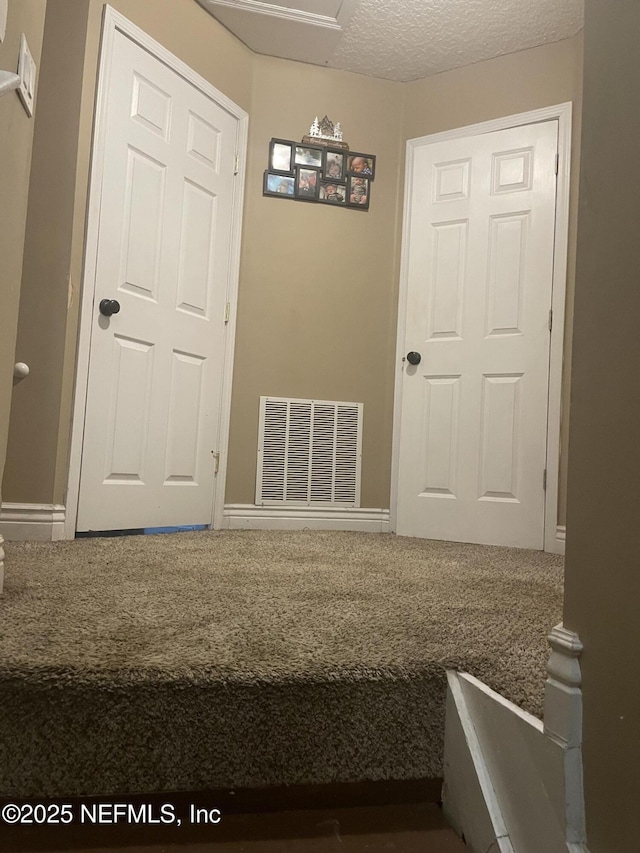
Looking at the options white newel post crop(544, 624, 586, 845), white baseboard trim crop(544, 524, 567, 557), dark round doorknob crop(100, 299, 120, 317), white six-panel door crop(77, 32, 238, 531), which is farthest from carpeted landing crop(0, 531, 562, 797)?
white baseboard trim crop(544, 524, 567, 557)

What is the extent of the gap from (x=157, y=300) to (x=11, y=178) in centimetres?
143

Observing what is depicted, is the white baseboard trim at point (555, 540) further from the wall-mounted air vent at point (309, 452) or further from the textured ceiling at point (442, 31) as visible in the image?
the textured ceiling at point (442, 31)

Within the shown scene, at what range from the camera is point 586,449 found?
0.82m

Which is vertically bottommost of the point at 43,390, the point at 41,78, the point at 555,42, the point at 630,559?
the point at 630,559

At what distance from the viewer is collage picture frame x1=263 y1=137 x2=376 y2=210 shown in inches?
135

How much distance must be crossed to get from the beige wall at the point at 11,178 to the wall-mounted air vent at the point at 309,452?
1.87 metres

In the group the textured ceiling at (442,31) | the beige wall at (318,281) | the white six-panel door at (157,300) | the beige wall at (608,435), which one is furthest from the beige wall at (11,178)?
the textured ceiling at (442,31)

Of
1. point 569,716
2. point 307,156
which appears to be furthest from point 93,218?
point 569,716

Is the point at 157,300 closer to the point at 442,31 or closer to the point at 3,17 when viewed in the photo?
the point at 3,17

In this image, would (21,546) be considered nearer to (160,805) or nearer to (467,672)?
(160,805)

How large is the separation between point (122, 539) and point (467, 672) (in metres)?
1.77

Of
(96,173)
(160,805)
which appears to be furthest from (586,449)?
(96,173)

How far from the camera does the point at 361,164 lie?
3.54m

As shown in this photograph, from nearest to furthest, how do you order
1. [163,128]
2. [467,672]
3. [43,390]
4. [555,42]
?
1. [467,672]
2. [43,390]
3. [163,128]
4. [555,42]
